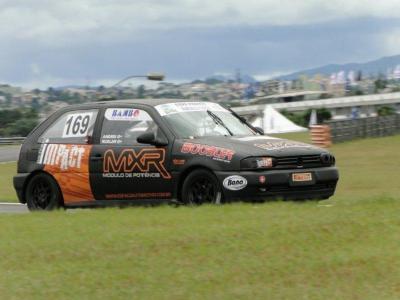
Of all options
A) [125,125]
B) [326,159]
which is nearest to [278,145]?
[326,159]

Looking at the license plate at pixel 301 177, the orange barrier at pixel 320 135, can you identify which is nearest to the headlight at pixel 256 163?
the license plate at pixel 301 177

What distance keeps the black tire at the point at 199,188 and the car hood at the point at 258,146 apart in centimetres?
40

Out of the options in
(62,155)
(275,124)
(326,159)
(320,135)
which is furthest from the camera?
(275,124)

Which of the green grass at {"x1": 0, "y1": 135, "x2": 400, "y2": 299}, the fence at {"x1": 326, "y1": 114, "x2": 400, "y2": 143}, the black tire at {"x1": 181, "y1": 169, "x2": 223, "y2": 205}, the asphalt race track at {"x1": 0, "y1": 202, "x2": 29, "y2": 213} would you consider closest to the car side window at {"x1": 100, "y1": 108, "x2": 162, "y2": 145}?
the black tire at {"x1": 181, "y1": 169, "x2": 223, "y2": 205}

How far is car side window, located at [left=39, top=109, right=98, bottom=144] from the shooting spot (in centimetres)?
1290

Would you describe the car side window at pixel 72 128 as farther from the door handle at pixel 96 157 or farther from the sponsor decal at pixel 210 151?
the sponsor decal at pixel 210 151

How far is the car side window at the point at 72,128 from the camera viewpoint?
12898 mm

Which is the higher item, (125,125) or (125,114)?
(125,114)

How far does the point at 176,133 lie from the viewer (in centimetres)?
1206

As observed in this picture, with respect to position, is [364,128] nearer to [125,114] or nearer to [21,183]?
[21,183]

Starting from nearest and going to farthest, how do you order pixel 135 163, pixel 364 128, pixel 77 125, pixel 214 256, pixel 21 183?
pixel 214 256 < pixel 135 163 < pixel 77 125 < pixel 21 183 < pixel 364 128

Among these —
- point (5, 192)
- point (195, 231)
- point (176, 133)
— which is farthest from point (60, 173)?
point (5, 192)

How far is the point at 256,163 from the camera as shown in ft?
37.0

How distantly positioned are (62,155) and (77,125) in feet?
1.54
